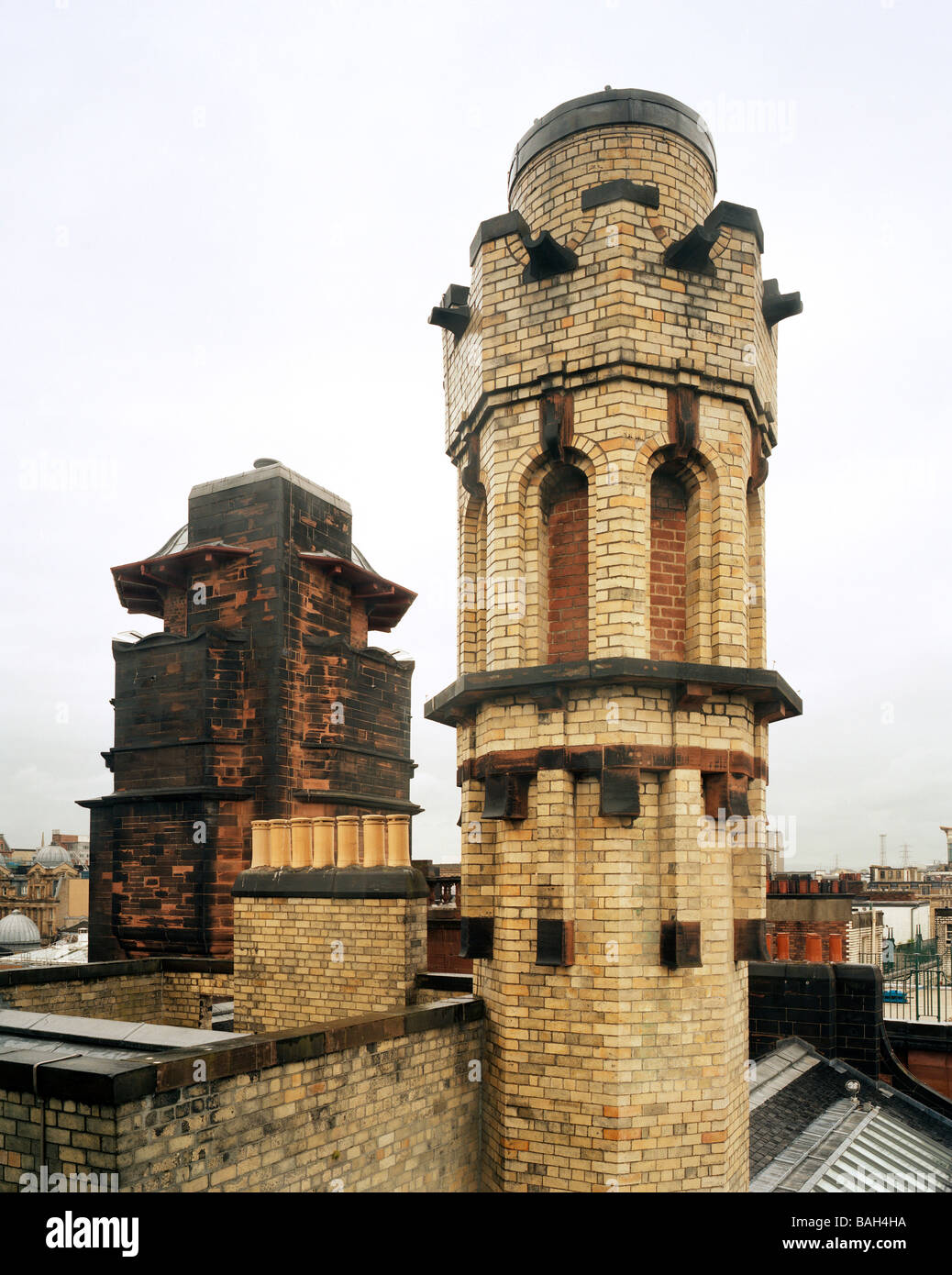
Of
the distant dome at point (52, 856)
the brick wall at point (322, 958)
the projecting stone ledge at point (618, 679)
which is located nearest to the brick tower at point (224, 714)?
the brick wall at point (322, 958)

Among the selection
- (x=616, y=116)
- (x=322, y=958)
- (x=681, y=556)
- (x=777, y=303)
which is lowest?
(x=322, y=958)

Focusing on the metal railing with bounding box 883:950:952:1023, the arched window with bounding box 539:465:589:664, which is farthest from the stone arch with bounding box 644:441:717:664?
the metal railing with bounding box 883:950:952:1023

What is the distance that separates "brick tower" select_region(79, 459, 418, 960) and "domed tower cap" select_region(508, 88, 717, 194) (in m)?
9.12

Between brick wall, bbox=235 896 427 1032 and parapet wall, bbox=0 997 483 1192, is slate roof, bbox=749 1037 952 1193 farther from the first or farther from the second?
brick wall, bbox=235 896 427 1032

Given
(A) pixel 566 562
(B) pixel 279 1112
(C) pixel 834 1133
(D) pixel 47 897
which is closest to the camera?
(B) pixel 279 1112

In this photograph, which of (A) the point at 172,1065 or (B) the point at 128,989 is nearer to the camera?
(A) the point at 172,1065

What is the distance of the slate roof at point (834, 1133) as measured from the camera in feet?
35.4

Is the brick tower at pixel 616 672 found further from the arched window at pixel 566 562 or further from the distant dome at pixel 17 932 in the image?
the distant dome at pixel 17 932

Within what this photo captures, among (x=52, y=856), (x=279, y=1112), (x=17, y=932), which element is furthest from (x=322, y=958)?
(x=52, y=856)

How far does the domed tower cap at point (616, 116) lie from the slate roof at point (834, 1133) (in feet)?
38.0

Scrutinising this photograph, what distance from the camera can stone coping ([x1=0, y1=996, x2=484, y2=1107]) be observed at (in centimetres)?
591

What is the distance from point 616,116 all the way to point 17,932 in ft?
183

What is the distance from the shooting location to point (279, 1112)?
723cm

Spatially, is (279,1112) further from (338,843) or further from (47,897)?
(47,897)
